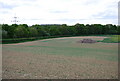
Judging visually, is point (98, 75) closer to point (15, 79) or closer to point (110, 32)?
point (15, 79)

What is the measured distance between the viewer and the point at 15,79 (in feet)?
22.1

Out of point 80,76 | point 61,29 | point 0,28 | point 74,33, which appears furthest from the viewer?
point 74,33

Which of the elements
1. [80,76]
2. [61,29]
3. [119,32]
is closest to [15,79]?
[80,76]

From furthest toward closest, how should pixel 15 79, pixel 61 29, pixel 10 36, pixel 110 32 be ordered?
pixel 110 32 < pixel 61 29 < pixel 10 36 < pixel 15 79

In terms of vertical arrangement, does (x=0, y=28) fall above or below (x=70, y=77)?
above

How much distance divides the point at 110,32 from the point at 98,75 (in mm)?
69390

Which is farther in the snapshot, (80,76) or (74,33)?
(74,33)

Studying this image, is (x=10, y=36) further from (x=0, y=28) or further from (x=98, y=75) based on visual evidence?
(x=98, y=75)

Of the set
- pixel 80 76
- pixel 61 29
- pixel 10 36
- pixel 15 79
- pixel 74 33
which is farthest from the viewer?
pixel 74 33

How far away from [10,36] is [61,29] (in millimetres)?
26107

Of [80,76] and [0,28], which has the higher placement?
[0,28]

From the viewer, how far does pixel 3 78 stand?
691 cm

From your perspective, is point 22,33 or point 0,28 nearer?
point 0,28

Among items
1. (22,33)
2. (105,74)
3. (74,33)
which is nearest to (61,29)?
(74,33)
